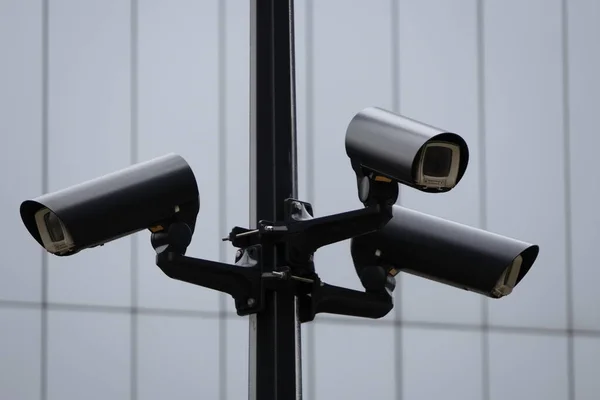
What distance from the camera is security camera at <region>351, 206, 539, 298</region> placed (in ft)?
13.9

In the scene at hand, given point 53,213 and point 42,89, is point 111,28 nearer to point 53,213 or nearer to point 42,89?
point 42,89

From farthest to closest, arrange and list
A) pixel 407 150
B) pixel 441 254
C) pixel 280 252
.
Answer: pixel 441 254 < pixel 280 252 < pixel 407 150

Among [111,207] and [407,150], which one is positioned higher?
[407,150]

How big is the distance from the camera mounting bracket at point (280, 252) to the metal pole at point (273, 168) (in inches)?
1.2

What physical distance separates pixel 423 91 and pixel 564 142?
1189mm

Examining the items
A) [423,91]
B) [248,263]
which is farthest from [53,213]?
[423,91]

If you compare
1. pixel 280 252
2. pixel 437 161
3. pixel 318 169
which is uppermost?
pixel 318 169

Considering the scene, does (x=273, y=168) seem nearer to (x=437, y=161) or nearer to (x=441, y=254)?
(x=437, y=161)

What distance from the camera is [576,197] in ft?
39.4

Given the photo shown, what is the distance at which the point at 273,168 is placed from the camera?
13.3 feet

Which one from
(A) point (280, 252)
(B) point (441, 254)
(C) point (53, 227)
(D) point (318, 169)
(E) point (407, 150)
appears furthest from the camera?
(D) point (318, 169)

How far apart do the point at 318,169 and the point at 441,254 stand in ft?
24.4

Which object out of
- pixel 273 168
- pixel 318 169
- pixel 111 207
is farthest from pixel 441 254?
pixel 318 169

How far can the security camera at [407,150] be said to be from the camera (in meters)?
3.83
